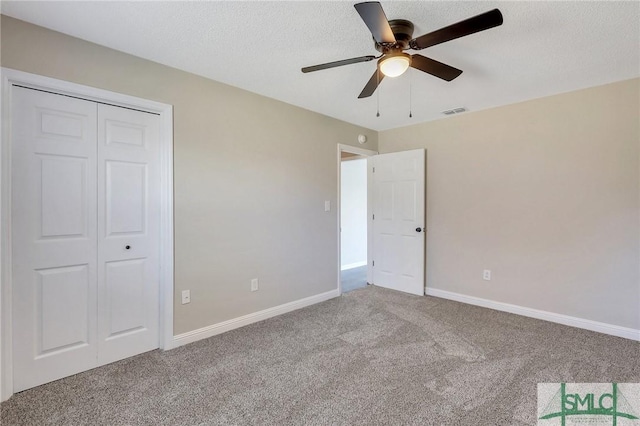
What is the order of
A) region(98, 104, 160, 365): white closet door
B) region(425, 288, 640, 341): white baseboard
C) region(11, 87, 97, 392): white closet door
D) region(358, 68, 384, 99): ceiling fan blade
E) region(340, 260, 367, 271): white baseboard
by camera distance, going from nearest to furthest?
1. region(11, 87, 97, 392): white closet door
2. region(358, 68, 384, 99): ceiling fan blade
3. region(98, 104, 160, 365): white closet door
4. region(425, 288, 640, 341): white baseboard
5. region(340, 260, 367, 271): white baseboard

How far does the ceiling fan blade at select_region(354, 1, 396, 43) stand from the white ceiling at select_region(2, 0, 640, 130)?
225 mm

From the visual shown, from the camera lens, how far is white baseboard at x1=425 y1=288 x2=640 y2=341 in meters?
2.80

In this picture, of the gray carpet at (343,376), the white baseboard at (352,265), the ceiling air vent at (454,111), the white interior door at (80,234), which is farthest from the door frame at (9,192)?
the white baseboard at (352,265)

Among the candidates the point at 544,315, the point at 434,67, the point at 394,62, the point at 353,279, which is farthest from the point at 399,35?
the point at 353,279

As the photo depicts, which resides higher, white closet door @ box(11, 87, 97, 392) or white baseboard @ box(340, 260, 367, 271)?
white closet door @ box(11, 87, 97, 392)

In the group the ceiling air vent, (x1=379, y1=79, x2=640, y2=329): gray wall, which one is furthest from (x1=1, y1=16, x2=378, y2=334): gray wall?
(x1=379, y1=79, x2=640, y2=329): gray wall

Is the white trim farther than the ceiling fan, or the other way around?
the white trim

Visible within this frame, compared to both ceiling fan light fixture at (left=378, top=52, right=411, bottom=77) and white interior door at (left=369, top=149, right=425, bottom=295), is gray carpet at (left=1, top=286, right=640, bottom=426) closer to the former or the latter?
white interior door at (left=369, top=149, right=425, bottom=295)

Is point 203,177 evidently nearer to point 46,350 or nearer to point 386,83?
point 46,350

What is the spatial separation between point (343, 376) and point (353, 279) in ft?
9.39

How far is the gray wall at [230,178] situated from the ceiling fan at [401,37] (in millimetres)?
1210

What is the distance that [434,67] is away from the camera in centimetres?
203

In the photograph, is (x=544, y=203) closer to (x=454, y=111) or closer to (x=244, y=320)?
(x=454, y=111)

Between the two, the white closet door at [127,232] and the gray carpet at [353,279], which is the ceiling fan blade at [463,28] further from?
the gray carpet at [353,279]
